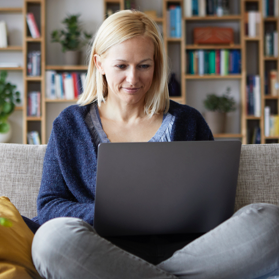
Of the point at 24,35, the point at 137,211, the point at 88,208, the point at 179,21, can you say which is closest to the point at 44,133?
the point at 24,35

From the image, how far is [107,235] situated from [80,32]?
9.33 ft

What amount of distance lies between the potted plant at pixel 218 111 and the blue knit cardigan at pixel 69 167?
2.11 metres

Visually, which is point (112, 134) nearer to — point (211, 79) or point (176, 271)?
point (176, 271)

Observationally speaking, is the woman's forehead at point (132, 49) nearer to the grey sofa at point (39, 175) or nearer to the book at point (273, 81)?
the grey sofa at point (39, 175)

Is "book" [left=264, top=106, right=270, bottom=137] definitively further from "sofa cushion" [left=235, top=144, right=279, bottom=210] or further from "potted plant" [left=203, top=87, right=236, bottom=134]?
"sofa cushion" [left=235, top=144, right=279, bottom=210]

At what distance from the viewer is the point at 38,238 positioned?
861 mm

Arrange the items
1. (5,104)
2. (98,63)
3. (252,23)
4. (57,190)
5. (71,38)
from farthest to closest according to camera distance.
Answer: (252,23) < (71,38) < (5,104) < (98,63) < (57,190)

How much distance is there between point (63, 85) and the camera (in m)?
3.38

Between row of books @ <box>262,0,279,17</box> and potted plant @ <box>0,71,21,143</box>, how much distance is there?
8.18 ft

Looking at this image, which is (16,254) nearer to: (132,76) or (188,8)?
(132,76)

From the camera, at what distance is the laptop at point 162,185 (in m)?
0.86

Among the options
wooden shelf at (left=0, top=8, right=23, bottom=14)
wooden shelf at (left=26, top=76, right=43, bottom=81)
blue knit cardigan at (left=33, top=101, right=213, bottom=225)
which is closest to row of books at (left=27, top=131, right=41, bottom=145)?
wooden shelf at (left=26, top=76, right=43, bottom=81)

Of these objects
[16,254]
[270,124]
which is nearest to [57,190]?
[16,254]

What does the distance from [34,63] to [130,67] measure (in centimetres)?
238
